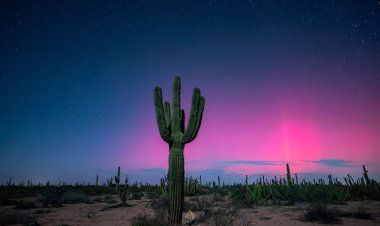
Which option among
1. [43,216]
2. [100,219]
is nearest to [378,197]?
[100,219]

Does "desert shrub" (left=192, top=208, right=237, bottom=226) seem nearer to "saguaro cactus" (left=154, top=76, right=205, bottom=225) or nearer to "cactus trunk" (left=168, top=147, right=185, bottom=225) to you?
"cactus trunk" (left=168, top=147, right=185, bottom=225)

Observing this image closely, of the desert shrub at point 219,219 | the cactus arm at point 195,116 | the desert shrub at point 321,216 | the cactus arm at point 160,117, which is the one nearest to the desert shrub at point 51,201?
the desert shrub at point 219,219

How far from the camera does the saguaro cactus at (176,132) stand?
802cm

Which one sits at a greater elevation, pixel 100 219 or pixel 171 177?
pixel 171 177

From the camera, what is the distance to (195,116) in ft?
29.2

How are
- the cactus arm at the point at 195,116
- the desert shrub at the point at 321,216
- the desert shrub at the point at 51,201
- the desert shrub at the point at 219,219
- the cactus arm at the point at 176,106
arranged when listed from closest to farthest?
1. the desert shrub at the point at 219,219
2. the cactus arm at the point at 195,116
3. the cactus arm at the point at 176,106
4. the desert shrub at the point at 321,216
5. the desert shrub at the point at 51,201

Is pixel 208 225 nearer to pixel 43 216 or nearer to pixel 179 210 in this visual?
pixel 179 210

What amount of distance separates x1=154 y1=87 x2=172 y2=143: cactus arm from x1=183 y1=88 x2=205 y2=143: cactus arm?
60cm

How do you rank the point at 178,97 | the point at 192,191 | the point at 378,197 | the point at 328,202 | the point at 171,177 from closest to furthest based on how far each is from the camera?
1. the point at 171,177
2. the point at 178,97
3. the point at 328,202
4. the point at 378,197
5. the point at 192,191

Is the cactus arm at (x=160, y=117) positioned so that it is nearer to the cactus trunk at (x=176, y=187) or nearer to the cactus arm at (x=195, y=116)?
the cactus arm at (x=195, y=116)

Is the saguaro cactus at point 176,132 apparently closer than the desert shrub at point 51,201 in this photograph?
Yes

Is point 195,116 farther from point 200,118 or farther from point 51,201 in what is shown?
point 51,201

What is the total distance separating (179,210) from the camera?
800 cm

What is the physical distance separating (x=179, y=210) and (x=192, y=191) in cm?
1117
